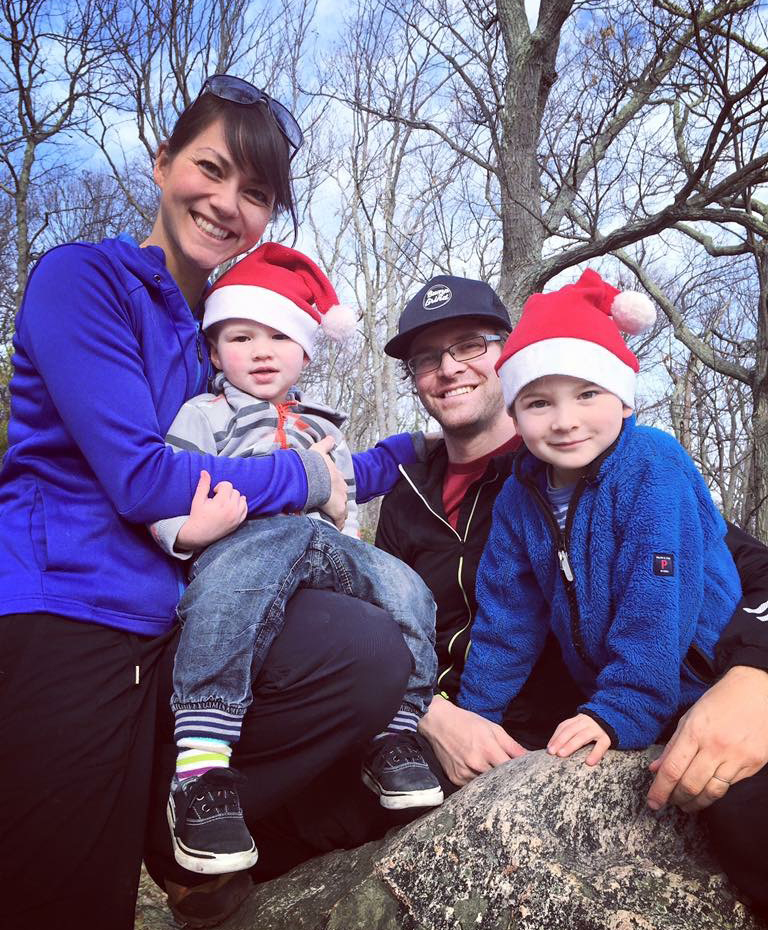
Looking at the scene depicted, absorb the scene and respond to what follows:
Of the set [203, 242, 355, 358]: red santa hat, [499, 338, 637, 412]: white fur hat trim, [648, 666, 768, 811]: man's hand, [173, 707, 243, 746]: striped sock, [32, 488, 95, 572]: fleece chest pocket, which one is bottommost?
[173, 707, 243, 746]: striped sock

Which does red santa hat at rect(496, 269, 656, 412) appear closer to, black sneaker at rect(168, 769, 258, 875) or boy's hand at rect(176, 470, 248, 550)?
boy's hand at rect(176, 470, 248, 550)

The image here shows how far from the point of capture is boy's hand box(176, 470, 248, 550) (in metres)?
1.75

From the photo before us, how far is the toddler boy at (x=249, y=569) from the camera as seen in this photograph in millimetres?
1648

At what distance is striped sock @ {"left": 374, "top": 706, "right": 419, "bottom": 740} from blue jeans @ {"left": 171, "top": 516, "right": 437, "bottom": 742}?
0.02 metres

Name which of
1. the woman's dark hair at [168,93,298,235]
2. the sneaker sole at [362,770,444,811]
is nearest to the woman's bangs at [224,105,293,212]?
the woman's dark hair at [168,93,298,235]

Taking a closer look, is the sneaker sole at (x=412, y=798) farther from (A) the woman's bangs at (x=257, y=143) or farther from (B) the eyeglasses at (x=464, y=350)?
(A) the woman's bangs at (x=257, y=143)

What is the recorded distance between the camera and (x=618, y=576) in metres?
1.86

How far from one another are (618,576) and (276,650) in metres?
0.89

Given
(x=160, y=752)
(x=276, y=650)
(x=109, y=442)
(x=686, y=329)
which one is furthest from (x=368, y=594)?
(x=686, y=329)

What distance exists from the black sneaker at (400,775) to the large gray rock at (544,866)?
7 centimetres

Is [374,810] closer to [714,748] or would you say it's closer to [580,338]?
[714,748]

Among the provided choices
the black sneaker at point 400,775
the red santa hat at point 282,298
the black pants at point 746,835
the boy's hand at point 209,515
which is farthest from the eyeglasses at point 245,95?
the black pants at point 746,835

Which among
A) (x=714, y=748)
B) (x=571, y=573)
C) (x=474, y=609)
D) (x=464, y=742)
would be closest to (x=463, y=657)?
(x=474, y=609)

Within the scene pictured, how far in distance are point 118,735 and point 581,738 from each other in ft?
3.59
